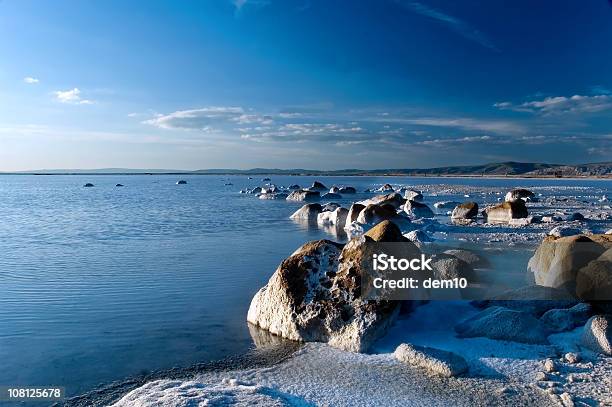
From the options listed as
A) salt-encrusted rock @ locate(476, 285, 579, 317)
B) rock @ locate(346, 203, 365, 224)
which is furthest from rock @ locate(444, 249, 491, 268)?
rock @ locate(346, 203, 365, 224)

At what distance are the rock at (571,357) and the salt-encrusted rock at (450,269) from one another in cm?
473

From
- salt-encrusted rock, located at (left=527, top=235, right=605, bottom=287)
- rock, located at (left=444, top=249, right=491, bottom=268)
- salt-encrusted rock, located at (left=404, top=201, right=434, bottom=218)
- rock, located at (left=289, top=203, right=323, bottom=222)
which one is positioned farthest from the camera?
rock, located at (left=289, top=203, right=323, bottom=222)

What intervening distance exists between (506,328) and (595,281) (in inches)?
120

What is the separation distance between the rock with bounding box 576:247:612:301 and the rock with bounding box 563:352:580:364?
2.77 metres

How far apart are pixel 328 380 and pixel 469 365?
7.45 ft

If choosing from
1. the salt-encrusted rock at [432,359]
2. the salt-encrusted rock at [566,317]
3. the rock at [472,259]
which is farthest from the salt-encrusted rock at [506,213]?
the salt-encrusted rock at [432,359]

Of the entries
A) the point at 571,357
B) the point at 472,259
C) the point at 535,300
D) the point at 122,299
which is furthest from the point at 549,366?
the point at 122,299

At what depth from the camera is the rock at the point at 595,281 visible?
9.93 meters

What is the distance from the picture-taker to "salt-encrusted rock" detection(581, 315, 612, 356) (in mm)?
7969

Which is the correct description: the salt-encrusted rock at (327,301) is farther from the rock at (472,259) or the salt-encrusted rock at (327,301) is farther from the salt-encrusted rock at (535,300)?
the rock at (472,259)

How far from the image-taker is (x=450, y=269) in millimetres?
12844

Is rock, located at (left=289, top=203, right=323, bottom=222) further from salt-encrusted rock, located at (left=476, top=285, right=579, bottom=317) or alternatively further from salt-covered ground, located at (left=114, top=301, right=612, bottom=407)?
salt-covered ground, located at (left=114, top=301, right=612, bottom=407)

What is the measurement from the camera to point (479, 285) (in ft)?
41.8

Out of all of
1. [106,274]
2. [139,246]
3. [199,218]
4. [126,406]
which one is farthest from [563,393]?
[199,218]
